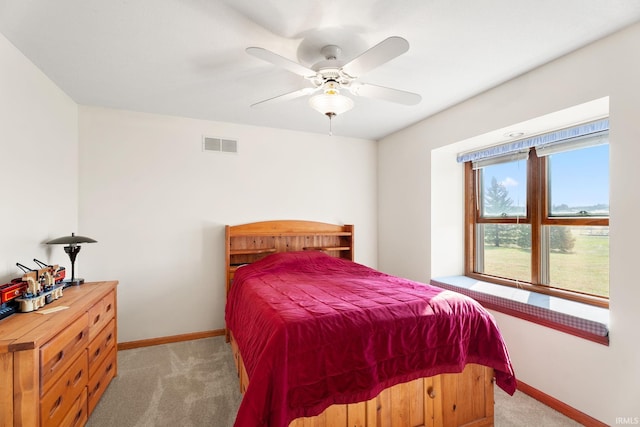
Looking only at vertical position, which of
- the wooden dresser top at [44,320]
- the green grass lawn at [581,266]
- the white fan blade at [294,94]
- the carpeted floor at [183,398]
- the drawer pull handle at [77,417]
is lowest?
the carpeted floor at [183,398]

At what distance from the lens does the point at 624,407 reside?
5.73ft

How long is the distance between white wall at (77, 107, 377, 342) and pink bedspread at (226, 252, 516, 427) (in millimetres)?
1332

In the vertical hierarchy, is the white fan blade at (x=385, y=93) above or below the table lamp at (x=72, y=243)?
above

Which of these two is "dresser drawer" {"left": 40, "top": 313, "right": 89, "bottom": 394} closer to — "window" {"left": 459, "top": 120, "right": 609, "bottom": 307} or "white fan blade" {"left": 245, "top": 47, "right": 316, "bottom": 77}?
"white fan blade" {"left": 245, "top": 47, "right": 316, "bottom": 77}

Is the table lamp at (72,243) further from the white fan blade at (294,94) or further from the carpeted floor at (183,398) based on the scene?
the white fan blade at (294,94)

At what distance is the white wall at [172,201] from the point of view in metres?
2.98

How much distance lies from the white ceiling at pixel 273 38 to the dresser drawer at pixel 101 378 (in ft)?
7.40

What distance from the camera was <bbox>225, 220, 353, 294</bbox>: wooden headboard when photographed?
339 cm

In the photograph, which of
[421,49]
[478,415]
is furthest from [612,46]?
[478,415]

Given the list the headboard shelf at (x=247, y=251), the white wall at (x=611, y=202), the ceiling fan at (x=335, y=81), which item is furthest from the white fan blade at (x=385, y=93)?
the headboard shelf at (x=247, y=251)

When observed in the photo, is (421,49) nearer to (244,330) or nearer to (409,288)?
(409,288)

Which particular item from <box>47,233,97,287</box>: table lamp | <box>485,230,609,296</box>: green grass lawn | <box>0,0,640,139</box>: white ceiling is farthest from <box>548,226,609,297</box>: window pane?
<box>47,233,97,287</box>: table lamp

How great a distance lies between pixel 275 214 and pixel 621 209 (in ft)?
10.1

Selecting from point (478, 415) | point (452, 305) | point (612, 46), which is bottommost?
point (478, 415)
